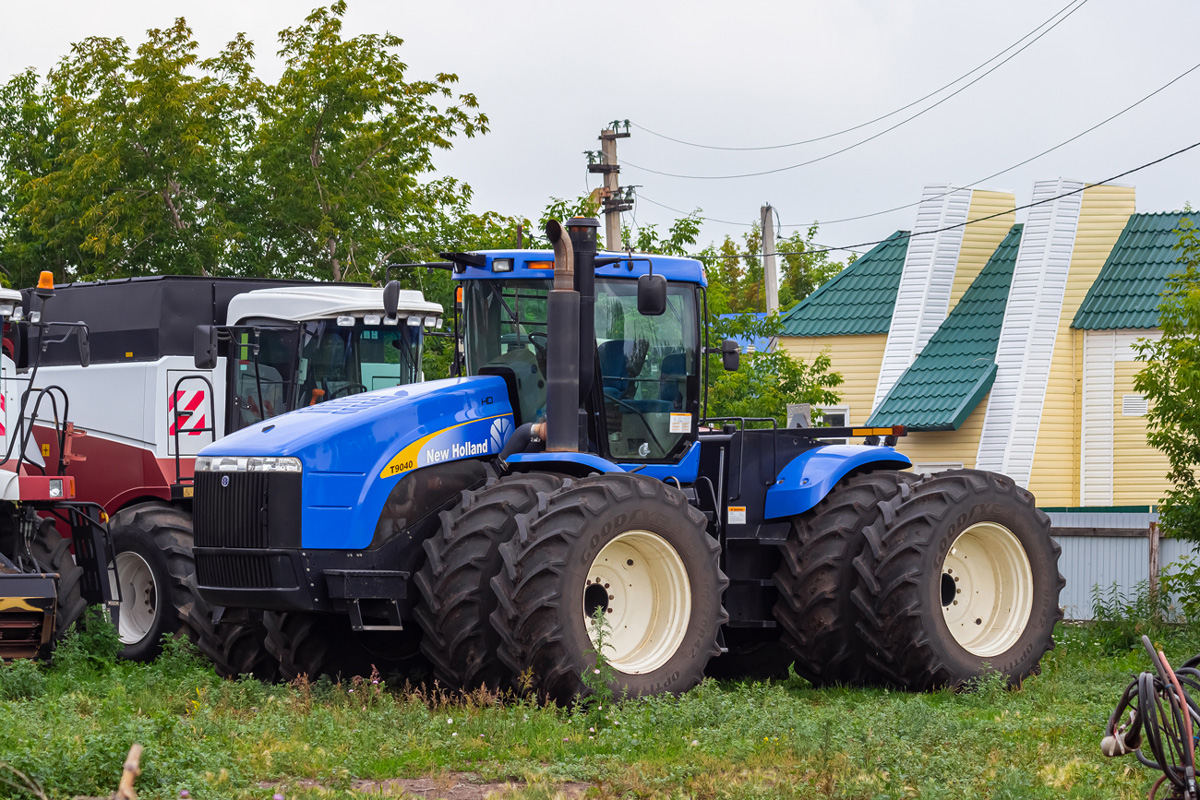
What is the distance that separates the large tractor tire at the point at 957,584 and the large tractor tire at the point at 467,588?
2990mm

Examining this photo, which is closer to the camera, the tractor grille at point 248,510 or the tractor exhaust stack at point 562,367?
the tractor grille at point 248,510

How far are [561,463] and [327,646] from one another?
2159mm

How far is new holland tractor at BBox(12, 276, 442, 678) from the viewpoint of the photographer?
585 inches

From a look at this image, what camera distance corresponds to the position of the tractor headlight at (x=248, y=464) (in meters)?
9.57

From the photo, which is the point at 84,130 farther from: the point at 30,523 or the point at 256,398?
the point at 30,523

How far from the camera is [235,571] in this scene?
31.8 feet

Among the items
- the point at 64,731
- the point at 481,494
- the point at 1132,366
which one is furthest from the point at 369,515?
the point at 1132,366

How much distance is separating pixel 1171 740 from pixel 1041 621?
604cm

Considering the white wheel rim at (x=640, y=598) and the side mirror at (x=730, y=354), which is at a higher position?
the side mirror at (x=730, y=354)

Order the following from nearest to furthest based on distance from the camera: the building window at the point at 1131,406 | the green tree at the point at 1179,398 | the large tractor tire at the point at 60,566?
the large tractor tire at the point at 60,566, the green tree at the point at 1179,398, the building window at the point at 1131,406

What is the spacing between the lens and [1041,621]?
11.6m

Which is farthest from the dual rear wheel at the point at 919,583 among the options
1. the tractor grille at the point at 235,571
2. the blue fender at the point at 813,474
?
the tractor grille at the point at 235,571

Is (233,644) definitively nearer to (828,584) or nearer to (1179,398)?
(828,584)

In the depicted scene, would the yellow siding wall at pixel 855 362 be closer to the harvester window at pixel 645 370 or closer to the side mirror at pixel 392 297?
the harvester window at pixel 645 370
